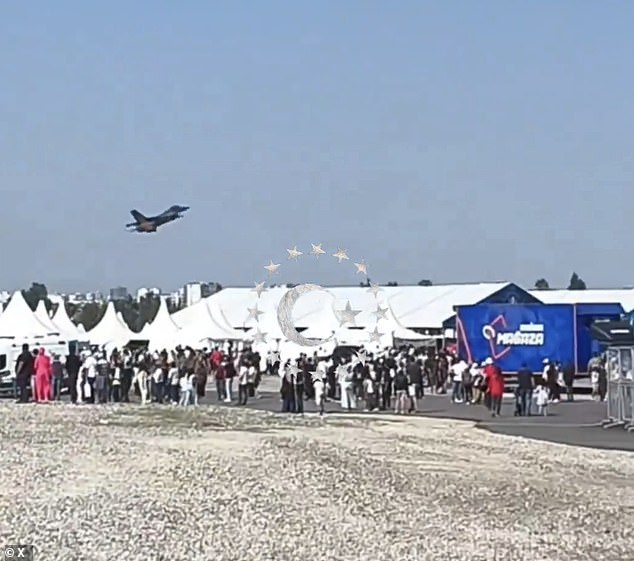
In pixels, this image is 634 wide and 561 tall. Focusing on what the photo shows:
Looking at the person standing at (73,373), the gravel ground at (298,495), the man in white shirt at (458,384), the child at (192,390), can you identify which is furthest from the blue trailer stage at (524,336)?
the gravel ground at (298,495)

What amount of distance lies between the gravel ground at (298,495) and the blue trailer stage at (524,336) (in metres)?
19.6

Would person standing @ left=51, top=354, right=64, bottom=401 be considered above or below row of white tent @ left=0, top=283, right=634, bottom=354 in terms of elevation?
below

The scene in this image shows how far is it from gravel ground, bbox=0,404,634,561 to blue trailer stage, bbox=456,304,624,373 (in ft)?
64.2

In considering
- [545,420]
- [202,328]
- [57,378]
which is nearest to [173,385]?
[57,378]

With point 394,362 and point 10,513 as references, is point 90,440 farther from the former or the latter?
point 394,362

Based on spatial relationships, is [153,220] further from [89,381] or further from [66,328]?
[66,328]

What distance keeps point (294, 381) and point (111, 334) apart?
2528 cm

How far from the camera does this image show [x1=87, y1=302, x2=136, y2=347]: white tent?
191ft

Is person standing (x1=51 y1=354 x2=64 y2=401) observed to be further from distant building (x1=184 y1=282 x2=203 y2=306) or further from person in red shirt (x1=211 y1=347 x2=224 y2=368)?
distant building (x1=184 y1=282 x2=203 y2=306)

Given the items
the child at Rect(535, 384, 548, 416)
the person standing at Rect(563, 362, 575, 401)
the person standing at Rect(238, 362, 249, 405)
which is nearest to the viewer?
the child at Rect(535, 384, 548, 416)

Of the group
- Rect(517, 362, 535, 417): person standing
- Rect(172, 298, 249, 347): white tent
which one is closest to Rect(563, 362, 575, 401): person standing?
Rect(517, 362, 535, 417): person standing

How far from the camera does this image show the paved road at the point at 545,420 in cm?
2852

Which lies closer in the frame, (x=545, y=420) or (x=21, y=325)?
(x=545, y=420)

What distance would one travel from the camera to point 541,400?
116 ft
